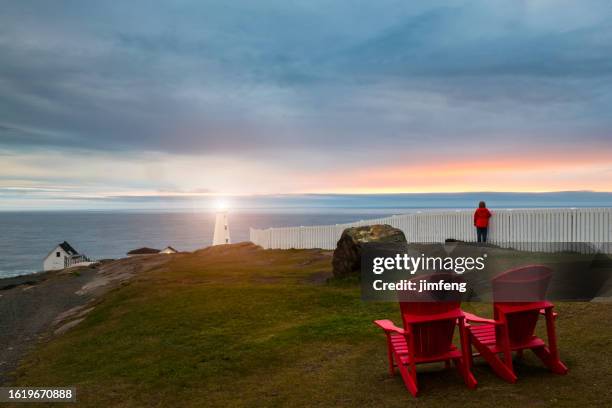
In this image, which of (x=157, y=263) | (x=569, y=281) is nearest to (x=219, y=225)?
(x=157, y=263)

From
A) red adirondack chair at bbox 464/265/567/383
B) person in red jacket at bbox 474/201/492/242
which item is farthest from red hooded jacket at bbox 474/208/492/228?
red adirondack chair at bbox 464/265/567/383

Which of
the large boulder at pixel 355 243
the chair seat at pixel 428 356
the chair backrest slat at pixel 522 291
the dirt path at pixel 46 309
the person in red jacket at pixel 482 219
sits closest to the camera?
the chair backrest slat at pixel 522 291

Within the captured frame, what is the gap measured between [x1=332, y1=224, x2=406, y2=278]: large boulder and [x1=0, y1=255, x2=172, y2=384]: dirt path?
8.04 meters

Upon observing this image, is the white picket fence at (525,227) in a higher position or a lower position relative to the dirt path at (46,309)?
higher

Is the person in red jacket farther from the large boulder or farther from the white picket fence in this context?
the large boulder

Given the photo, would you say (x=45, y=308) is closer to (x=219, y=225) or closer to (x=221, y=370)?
(x=221, y=370)

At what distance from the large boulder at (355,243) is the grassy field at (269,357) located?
30.2 inches

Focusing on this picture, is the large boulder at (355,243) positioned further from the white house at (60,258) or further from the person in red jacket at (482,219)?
the white house at (60,258)

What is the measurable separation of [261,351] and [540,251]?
14.0 metres

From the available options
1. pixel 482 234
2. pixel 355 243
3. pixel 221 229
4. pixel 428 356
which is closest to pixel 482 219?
pixel 482 234

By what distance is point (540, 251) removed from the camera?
1920cm

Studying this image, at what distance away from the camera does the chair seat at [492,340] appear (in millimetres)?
6910

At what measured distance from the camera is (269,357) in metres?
8.91

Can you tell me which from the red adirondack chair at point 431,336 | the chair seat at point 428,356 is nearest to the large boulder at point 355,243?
the chair seat at point 428,356
